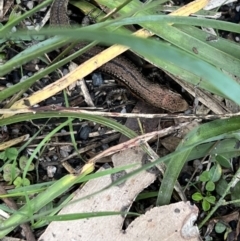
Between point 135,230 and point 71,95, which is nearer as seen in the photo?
point 135,230

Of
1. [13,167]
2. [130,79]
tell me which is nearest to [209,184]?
A: [130,79]

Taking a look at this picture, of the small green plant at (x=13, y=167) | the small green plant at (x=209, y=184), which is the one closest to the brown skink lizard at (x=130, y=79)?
the small green plant at (x=209, y=184)

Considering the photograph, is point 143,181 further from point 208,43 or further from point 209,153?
point 208,43

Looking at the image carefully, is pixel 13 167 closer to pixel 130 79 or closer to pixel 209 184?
pixel 130 79

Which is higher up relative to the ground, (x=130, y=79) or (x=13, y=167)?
(x=130, y=79)

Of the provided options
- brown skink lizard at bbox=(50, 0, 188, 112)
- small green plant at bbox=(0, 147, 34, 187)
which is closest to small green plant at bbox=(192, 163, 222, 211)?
brown skink lizard at bbox=(50, 0, 188, 112)

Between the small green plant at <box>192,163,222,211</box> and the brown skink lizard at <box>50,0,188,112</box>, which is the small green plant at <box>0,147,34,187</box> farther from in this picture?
the small green plant at <box>192,163,222,211</box>

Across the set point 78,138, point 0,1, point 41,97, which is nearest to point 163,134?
point 78,138
